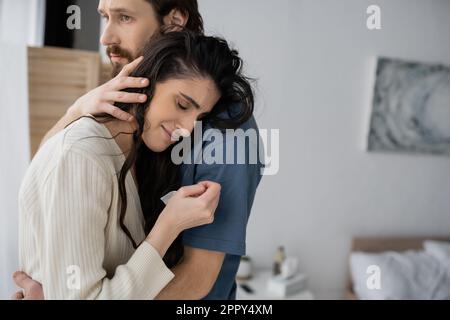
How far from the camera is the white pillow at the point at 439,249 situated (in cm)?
122

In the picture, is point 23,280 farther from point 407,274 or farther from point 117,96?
point 407,274

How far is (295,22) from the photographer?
0.77 meters

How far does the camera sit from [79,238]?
1.38ft

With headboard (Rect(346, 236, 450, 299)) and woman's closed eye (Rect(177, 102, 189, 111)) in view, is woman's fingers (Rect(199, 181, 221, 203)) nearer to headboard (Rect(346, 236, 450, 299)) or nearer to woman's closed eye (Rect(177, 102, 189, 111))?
woman's closed eye (Rect(177, 102, 189, 111))

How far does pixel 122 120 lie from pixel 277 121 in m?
0.46

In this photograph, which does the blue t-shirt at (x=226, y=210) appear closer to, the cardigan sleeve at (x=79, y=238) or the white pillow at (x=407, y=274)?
the cardigan sleeve at (x=79, y=238)

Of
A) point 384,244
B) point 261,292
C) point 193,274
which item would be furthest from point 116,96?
point 384,244

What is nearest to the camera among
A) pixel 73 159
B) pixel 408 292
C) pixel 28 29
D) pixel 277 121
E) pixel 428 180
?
pixel 73 159

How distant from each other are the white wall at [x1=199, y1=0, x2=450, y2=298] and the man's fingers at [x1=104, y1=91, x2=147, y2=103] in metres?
0.24

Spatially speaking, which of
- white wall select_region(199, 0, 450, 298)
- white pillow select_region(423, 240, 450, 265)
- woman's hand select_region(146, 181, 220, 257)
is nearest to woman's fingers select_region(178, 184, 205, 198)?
woman's hand select_region(146, 181, 220, 257)

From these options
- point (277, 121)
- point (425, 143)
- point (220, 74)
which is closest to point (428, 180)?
point (425, 143)

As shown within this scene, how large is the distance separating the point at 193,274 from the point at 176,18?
386 mm

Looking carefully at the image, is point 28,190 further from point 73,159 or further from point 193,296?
point 193,296

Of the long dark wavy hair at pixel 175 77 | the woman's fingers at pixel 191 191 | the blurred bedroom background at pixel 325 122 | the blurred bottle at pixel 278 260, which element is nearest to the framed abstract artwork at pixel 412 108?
the blurred bedroom background at pixel 325 122
